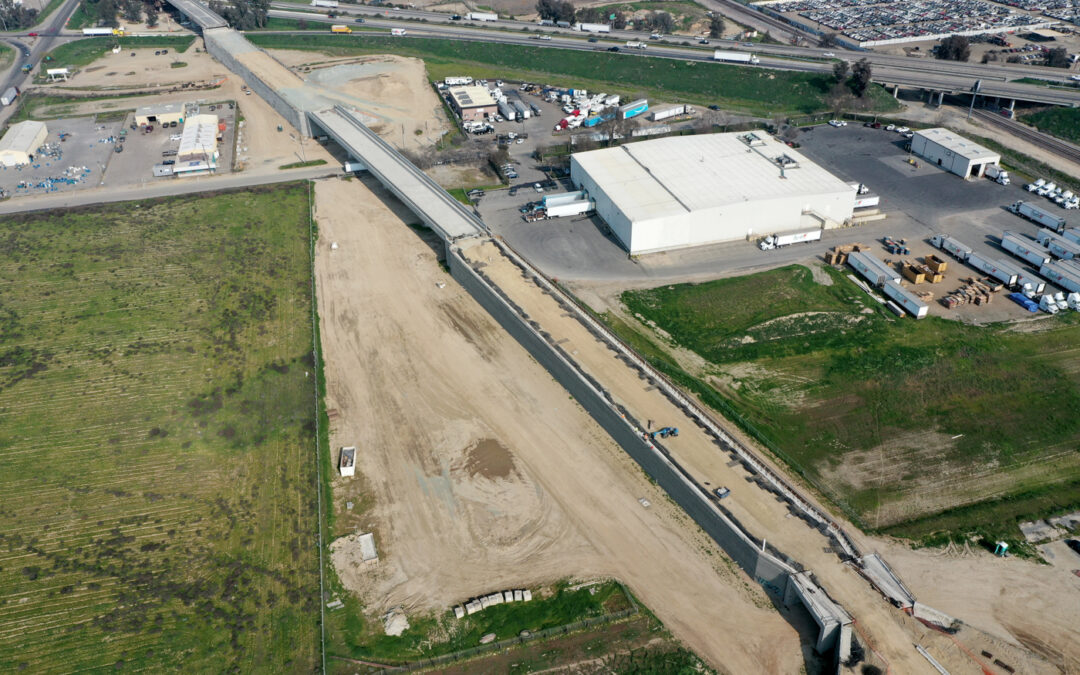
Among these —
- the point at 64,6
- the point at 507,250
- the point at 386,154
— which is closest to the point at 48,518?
the point at 507,250

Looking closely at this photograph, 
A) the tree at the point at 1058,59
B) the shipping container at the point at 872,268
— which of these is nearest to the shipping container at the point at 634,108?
the shipping container at the point at 872,268

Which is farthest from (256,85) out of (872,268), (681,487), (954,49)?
(954,49)

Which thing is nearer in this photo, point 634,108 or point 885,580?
point 885,580

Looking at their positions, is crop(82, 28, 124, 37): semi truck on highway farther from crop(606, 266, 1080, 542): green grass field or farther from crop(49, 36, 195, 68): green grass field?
crop(606, 266, 1080, 542): green grass field

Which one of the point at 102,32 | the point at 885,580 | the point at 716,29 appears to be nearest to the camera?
the point at 885,580

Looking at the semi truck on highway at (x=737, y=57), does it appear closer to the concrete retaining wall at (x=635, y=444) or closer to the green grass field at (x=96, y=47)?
the concrete retaining wall at (x=635, y=444)

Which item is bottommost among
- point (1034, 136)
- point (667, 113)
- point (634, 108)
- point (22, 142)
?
point (22, 142)

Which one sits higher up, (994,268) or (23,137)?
(23,137)

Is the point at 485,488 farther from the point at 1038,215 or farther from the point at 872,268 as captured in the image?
the point at 1038,215

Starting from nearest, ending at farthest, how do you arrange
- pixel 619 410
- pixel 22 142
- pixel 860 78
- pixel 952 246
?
pixel 619 410 < pixel 952 246 < pixel 22 142 < pixel 860 78
